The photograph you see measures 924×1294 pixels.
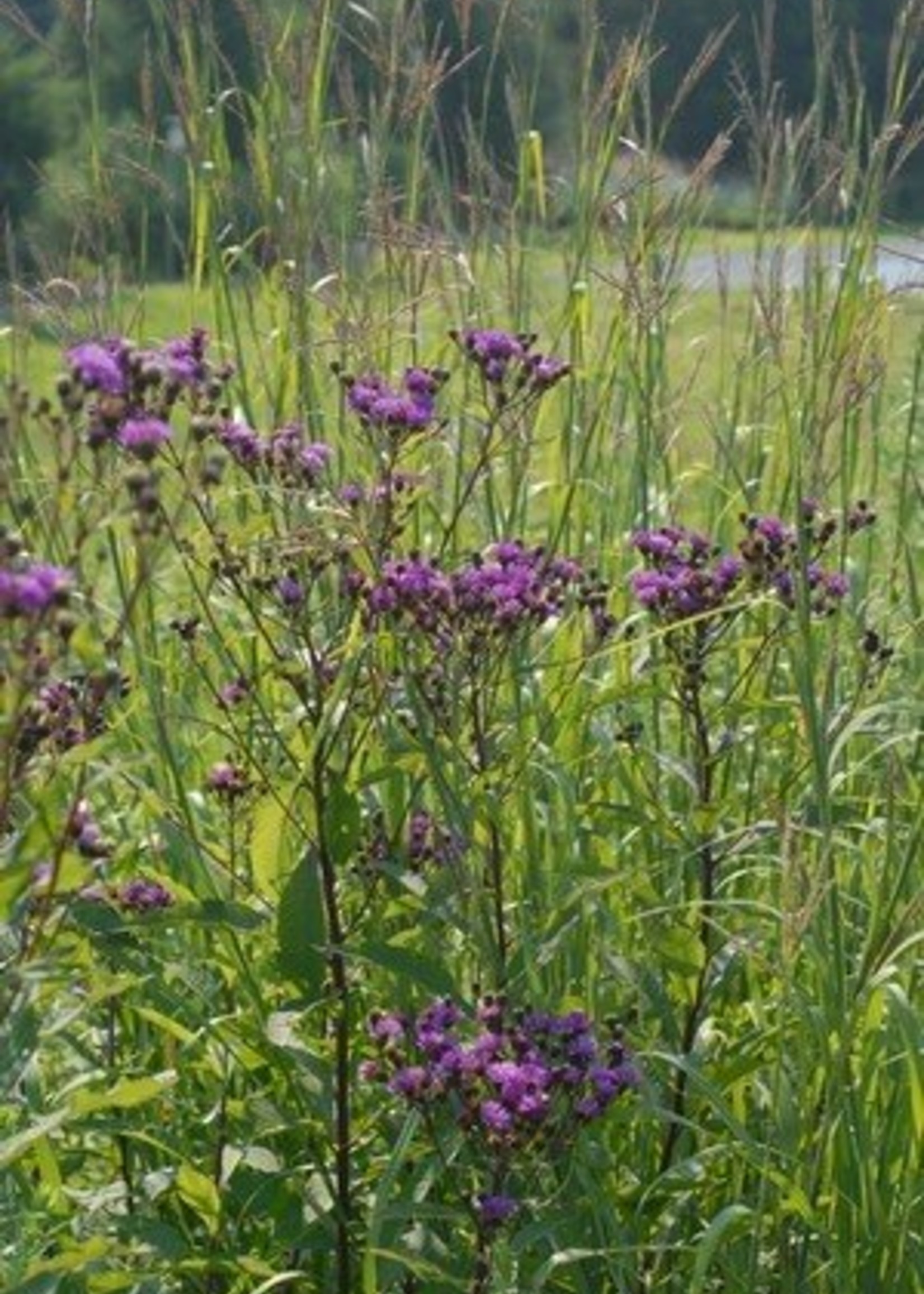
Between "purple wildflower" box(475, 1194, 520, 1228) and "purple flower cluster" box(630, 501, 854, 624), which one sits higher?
"purple flower cluster" box(630, 501, 854, 624)

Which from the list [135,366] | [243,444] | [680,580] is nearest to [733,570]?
[680,580]

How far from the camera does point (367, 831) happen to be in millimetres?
2928

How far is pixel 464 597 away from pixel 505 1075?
19.5 inches

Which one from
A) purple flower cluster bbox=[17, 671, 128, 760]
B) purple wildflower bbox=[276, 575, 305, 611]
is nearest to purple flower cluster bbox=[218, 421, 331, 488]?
purple wildflower bbox=[276, 575, 305, 611]

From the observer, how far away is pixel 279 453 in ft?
9.21

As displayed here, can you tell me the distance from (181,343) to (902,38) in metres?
1.26

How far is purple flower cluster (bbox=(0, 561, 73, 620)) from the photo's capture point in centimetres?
187

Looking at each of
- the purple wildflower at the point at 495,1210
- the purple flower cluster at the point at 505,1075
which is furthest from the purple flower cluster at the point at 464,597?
the purple wildflower at the point at 495,1210

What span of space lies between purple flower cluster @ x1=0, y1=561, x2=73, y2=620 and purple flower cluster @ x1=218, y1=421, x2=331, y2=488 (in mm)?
868

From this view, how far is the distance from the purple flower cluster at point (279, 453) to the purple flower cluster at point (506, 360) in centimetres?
18

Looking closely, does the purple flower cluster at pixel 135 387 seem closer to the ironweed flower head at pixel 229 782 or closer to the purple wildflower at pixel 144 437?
the purple wildflower at pixel 144 437

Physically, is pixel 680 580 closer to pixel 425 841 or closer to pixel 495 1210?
pixel 425 841

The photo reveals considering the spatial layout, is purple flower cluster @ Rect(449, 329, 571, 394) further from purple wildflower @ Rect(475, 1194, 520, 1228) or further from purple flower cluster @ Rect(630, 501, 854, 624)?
purple wildflower @ Rect(475, 1194, 520, 1228)

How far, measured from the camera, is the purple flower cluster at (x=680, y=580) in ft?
9.41
